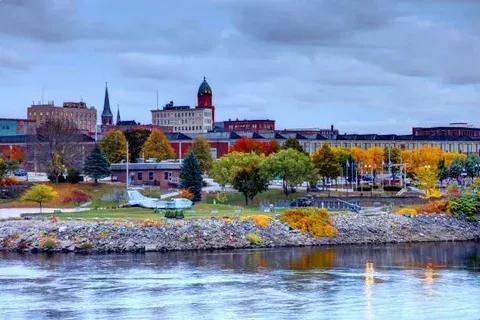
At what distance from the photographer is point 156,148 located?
138250mm

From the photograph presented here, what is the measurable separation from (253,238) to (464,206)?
21449mm

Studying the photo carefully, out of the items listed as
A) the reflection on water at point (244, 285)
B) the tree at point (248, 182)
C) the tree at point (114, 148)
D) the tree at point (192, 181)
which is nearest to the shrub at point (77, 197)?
the tree at point (192, 181)

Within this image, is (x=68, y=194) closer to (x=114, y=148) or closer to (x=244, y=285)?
(x=244, y=285)

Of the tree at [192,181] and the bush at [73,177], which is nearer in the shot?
the tree at [192,181]

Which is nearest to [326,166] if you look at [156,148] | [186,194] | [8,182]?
[156,148]

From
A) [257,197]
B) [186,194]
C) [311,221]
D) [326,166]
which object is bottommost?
[311,221]

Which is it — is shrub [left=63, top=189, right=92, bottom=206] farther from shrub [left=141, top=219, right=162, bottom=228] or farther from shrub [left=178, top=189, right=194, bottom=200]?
shrub [left=141, top=219, right=162, bottom=228]

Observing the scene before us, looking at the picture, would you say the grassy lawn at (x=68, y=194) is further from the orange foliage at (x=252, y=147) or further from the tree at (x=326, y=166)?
the orange foliage at (x=252, y=147)

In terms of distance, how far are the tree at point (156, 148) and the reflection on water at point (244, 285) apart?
74651mm

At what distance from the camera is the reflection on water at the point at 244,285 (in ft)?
128

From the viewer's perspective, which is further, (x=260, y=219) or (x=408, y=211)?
(x=408, y=211)

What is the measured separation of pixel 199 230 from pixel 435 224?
796 inches

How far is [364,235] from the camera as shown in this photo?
231 feet

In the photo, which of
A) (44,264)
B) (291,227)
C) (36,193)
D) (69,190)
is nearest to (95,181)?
(69,190)
